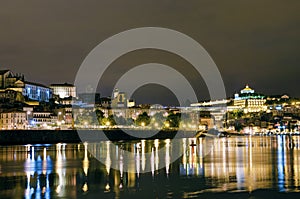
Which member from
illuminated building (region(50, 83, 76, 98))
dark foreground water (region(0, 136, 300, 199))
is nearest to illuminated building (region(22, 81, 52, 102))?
illuminated building (region(50, 83, 76, 98))

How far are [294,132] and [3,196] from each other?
6308 inches

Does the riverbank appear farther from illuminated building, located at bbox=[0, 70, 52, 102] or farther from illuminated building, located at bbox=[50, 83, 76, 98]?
illuminated building, located at bbox=[50, 83, 76, 98]

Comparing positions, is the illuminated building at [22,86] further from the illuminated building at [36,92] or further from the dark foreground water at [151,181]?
the dark foreground water at [151,181]

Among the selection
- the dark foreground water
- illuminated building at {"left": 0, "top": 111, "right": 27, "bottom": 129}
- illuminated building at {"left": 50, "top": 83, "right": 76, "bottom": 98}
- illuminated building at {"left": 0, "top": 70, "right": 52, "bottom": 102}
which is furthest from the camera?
illuminated building at {"left": 50, "top": 83, "right": 76, "bottom": 98}

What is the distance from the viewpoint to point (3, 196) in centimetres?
2000

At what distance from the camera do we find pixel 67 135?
307ft

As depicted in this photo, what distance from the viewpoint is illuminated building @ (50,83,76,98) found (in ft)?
580

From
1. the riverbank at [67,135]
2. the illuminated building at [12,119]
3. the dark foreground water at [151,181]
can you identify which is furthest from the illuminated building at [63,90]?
the dark foreground water at [151,181]

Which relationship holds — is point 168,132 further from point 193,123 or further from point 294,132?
point 294,132

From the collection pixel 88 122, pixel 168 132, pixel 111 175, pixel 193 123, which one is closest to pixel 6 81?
pixel 88 122

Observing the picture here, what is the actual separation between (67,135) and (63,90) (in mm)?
85824

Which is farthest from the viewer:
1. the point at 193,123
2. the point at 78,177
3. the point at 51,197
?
the point at 193,123

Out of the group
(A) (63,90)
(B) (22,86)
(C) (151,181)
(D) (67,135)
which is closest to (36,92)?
(B) (22,86)

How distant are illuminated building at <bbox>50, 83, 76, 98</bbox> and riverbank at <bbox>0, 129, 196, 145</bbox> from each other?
Result: 59544mm
